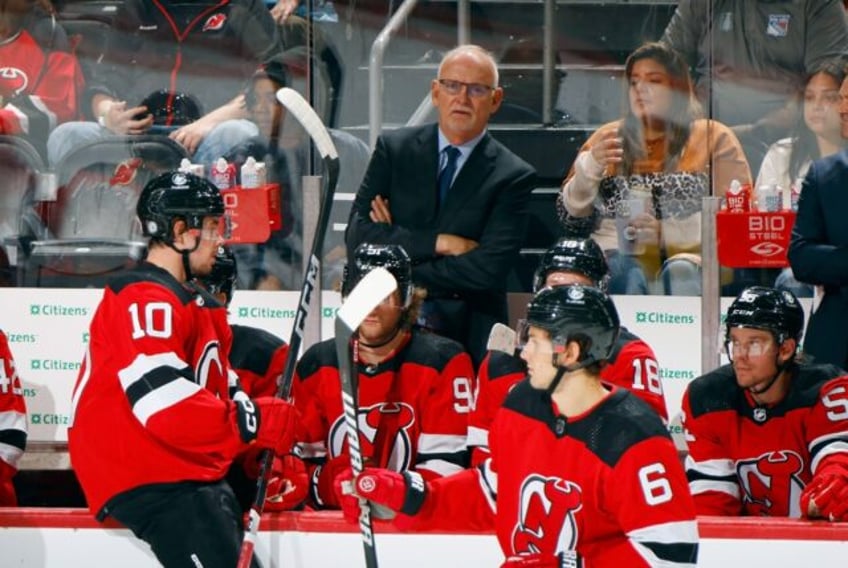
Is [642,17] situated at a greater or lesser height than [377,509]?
greater

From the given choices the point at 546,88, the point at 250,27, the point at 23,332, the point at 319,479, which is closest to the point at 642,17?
the point at 546,88

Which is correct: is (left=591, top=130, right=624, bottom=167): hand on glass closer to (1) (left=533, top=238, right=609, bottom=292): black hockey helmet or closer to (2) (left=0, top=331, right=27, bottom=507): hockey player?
(1) (left=533, top=238, right=609, bottom=292): black hockey helmet

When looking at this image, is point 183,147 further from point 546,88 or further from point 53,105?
point 546,88

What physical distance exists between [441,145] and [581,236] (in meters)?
0.55

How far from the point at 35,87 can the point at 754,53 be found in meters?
2.32

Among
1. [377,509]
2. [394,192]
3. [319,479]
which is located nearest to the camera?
[377,509]

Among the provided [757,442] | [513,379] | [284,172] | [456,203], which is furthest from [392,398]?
[284,172]

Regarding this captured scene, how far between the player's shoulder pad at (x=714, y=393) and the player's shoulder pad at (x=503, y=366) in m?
0.57

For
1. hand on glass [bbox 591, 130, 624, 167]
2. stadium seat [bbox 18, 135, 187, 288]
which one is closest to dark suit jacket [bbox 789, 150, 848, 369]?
hand on glass [bbox 591, 130, 624, 167]

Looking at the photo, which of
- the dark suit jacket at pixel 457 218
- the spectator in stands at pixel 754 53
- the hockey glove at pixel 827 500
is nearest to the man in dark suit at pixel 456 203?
the dark suit jacket at pixel 457 218

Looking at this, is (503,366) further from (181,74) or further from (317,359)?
(181,74)

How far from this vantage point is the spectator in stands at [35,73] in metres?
5.73

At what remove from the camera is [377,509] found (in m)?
4.00

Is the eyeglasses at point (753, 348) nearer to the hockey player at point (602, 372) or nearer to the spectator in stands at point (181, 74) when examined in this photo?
the hockey player at point (602, 372)
